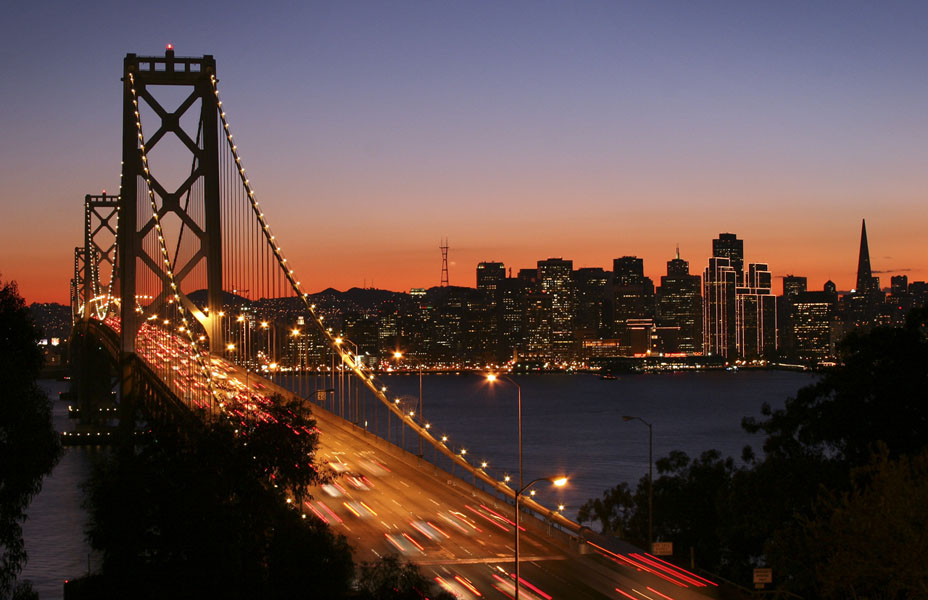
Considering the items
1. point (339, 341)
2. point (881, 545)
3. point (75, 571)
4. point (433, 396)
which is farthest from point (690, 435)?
point (881, 545)

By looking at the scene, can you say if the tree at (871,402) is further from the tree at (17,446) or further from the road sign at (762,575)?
the tree at (17,446)

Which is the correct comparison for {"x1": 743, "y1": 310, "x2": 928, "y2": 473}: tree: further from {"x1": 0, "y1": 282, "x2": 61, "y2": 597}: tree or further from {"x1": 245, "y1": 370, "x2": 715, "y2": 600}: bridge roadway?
{"x1": 0, "y1": 282, "x2": 61, "y2": 597}: tree

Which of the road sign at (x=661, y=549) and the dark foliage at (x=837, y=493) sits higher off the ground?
the dark foliage at (x=837, y=493)

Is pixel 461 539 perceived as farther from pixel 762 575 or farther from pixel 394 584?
pixel 762 575

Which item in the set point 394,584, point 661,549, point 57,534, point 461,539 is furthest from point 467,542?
A: point 57,534

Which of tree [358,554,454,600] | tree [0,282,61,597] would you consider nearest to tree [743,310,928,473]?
tree [358,554,454,600]

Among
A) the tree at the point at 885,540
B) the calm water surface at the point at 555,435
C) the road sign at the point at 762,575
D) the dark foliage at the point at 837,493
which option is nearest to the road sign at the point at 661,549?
the dark foliage at the point at 837,493
